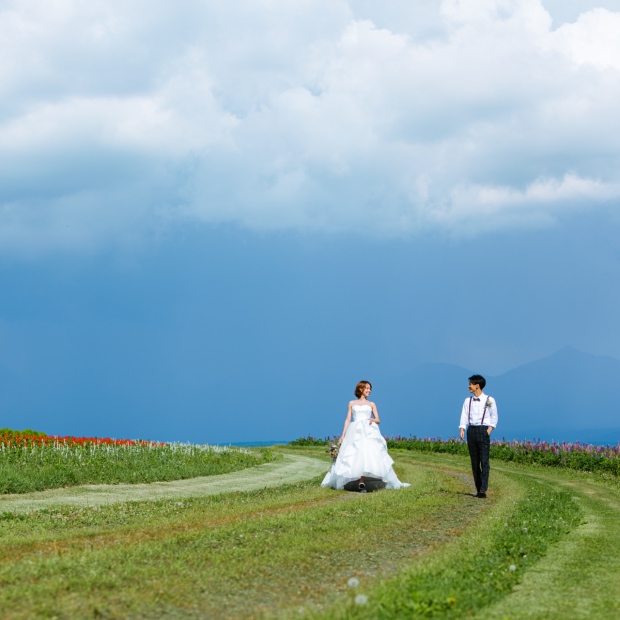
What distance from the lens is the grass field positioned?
7.11 m

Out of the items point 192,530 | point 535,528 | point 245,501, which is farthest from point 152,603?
point 245,501

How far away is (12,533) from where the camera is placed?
1169 centimetres

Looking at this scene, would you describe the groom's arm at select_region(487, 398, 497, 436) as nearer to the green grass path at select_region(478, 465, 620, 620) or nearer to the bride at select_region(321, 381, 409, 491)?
the bride at select_region(321, 381, 409, 491)

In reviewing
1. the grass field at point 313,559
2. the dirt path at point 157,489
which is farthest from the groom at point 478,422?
the dirt path at point 157,489

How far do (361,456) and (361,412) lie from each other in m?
1.06

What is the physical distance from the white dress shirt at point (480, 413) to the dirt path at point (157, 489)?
5.56 meters

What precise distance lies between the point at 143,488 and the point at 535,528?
10.5m

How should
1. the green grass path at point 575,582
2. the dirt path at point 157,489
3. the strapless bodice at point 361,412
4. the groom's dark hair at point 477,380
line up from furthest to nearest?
1. the strapless bodice at point 361,412
2. the groom's dark hair at point 477,380
3. the dirt path at point 157,489
4. the green grass path at point 575,582

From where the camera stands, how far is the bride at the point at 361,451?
58.7ft

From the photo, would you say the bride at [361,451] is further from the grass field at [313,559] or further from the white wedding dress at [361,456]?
the grass field at [313,559]

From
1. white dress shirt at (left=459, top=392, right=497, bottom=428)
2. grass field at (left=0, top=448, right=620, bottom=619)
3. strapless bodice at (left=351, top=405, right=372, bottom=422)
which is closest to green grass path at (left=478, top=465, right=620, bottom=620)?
grass field at (left=0, top=448, right=620, bottom=619)

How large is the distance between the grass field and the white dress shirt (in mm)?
1913

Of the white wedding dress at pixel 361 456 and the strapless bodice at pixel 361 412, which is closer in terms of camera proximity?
the white wedding dress at pixel 361 456

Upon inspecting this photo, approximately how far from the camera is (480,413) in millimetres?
16938
